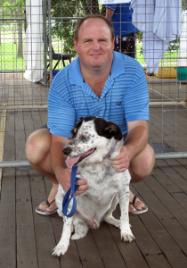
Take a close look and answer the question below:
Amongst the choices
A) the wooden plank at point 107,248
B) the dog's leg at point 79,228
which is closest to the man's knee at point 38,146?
the dog's leg at point 79,228

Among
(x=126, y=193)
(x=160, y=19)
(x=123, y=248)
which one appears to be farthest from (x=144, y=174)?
(x=160, y=19)

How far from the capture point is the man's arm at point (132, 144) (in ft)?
8.88

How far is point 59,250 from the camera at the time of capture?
2.82 m

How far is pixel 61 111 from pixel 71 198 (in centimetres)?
58

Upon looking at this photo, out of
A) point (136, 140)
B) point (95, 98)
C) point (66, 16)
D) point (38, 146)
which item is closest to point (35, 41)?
point (66, 16)

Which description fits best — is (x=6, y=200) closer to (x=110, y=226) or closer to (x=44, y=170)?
(x=44, y=170)

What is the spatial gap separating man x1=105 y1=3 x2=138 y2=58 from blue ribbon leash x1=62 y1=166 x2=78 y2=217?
3466 mm

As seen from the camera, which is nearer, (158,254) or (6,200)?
(158,254)

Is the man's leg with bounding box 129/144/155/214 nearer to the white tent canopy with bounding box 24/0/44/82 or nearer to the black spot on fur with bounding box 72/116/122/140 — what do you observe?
the black spot on fur with bounding box 72/116/122/140

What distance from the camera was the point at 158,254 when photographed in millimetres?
2814

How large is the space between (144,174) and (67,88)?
31.0 inches

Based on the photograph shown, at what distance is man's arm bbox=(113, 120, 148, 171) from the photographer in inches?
107

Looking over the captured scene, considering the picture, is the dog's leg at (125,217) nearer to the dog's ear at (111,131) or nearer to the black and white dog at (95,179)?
the black and white dog at (95,179)

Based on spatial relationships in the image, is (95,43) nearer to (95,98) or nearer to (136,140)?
(95,98)
